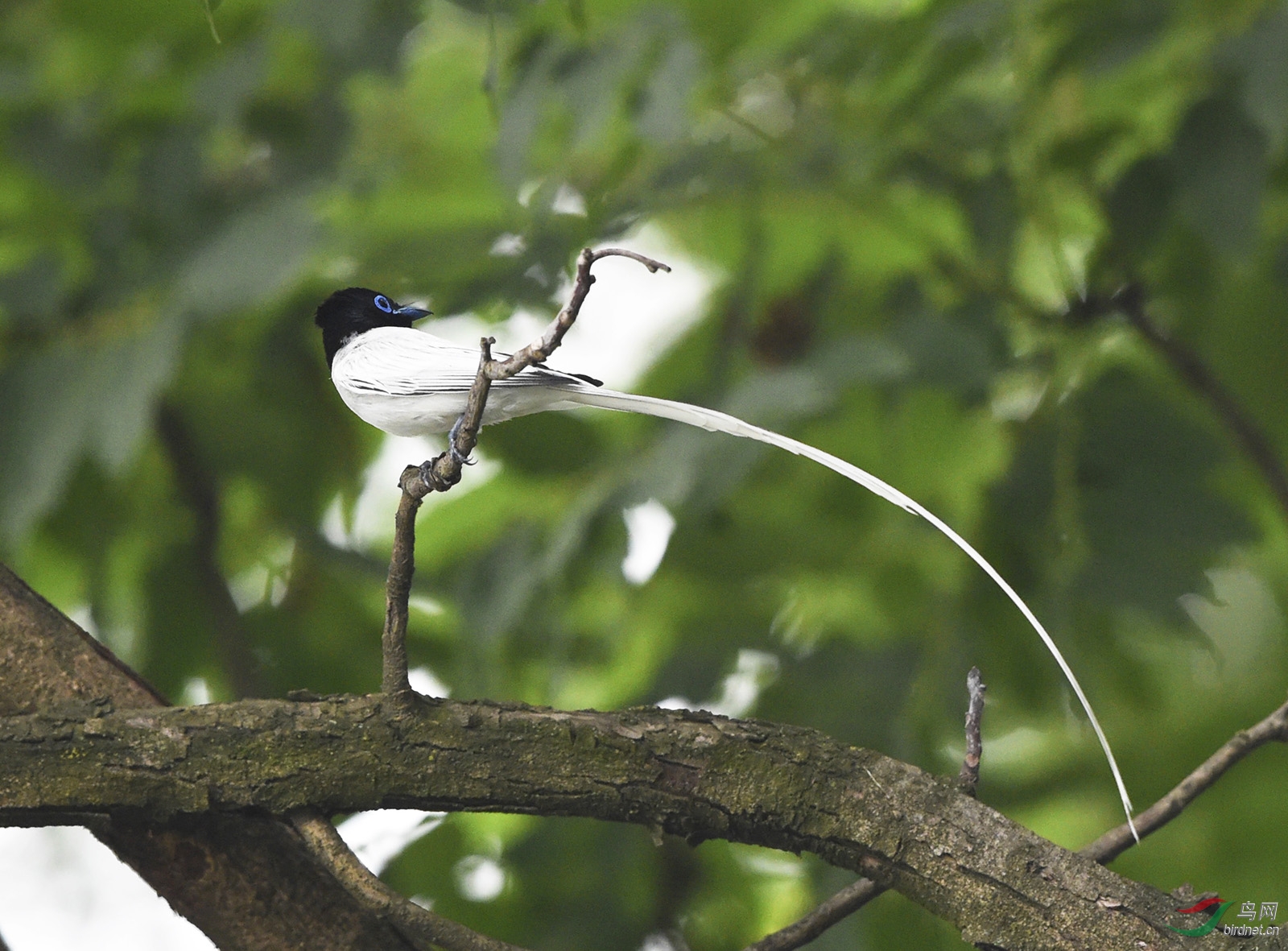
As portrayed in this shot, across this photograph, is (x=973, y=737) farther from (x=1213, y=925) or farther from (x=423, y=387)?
(x=423, y=387)

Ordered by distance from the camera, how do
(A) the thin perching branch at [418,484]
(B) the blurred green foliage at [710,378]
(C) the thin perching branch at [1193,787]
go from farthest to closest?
(B) the blurred green foliage at [710,378]
(C) the thin perching branch at [1193,787]
(A) the thin perching branch at [418,484]

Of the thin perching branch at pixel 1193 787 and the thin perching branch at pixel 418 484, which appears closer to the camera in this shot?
the thin perching branch at pixel 418 484

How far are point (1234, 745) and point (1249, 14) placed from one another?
2.17 meters

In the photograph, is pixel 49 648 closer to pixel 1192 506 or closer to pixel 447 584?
pixel 447 584

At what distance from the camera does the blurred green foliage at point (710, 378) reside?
351cm

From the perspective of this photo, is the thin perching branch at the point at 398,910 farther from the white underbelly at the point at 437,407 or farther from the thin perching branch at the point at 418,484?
the white underbelly at the point at 437,407

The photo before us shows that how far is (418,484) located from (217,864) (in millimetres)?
809

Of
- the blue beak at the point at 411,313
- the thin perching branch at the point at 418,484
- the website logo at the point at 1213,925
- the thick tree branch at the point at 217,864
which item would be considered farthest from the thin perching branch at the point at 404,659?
the website logo at the point at 1213,925

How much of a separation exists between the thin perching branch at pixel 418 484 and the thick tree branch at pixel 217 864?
0.41 metres

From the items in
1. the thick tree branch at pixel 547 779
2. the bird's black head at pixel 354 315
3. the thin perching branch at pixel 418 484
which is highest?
the bird's black head at pixel 354 315

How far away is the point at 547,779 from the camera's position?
2252mm

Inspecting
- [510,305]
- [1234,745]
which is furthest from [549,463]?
[1234,745]

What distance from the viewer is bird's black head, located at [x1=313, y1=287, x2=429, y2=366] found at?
8.77 ft

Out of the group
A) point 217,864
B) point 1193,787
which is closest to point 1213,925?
point 1193,787
